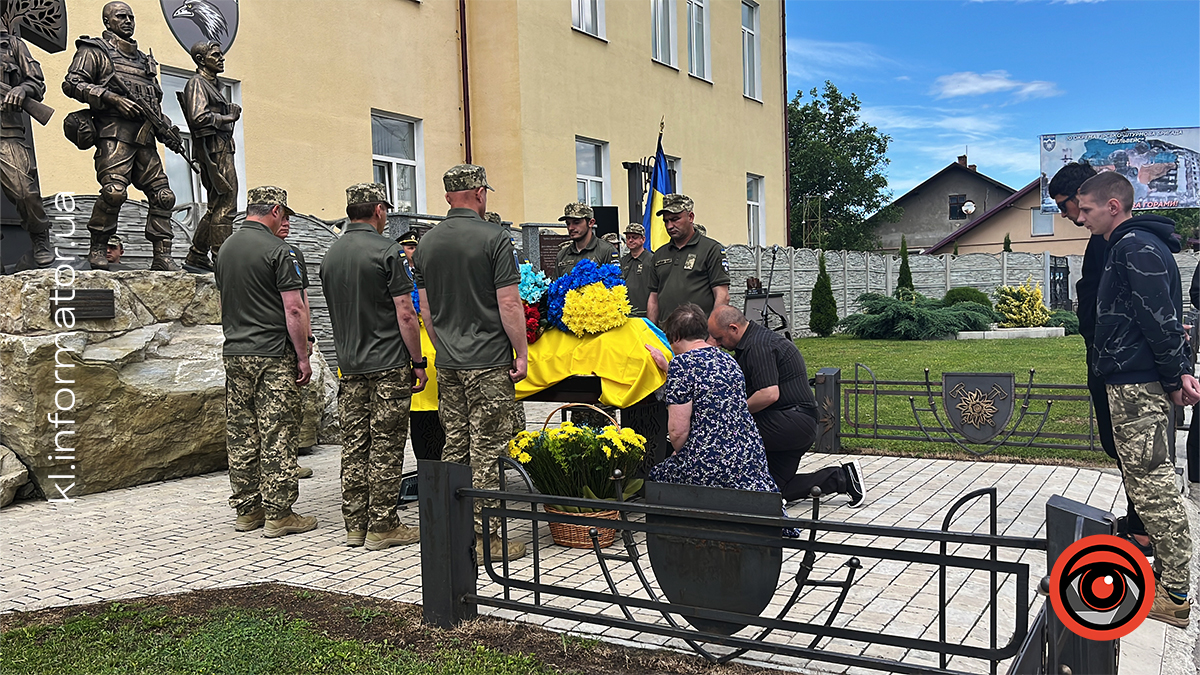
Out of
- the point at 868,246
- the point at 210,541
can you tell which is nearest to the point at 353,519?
the point at 210,541

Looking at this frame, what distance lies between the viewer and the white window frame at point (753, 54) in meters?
23.8

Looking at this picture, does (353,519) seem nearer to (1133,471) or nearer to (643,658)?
(643,658)

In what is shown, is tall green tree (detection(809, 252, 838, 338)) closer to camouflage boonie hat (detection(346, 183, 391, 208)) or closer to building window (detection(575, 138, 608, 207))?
building window (detection(575, 138, 608, 207))

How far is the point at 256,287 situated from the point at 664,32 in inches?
639

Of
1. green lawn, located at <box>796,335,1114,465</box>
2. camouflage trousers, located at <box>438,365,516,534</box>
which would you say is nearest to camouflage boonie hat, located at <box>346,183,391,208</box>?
camouflage trousers, located at <box>438,365,516,534</box>

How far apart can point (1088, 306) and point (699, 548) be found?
8.78ft

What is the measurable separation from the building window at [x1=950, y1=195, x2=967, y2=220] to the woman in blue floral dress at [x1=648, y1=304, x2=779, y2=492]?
179ft

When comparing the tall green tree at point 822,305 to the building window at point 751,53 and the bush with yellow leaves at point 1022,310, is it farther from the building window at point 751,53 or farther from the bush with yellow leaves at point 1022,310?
the building window at point 751,53

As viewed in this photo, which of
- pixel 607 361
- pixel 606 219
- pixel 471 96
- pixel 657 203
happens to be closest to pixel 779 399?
pixel 607 361

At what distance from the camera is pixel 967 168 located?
2106 inches

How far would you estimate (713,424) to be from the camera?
4344mm

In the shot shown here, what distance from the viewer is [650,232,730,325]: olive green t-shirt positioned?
7.36 m

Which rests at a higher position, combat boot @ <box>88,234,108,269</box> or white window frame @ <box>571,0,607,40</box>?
white window frame @ <box>571,0,607,40</box>

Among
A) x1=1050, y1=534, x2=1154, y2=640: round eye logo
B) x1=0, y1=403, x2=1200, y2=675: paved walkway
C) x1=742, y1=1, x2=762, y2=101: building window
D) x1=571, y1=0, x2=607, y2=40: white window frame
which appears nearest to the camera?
x1=1050, y1=534, x2=1154, y2=640: round eye logo
